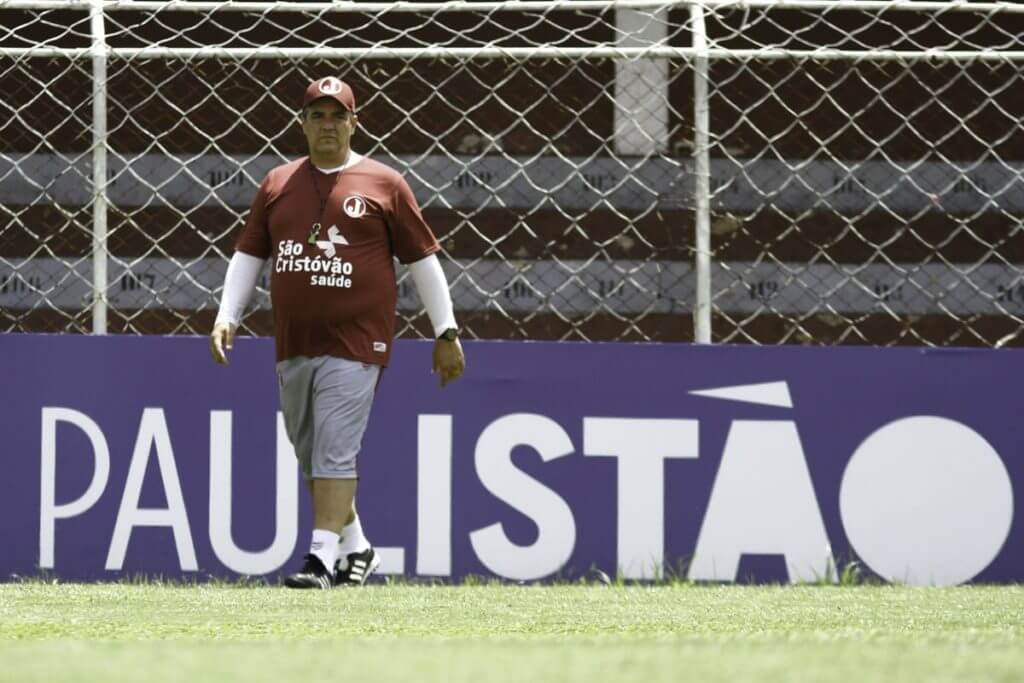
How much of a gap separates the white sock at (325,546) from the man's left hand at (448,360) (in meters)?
0.66

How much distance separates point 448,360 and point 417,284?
0.29m

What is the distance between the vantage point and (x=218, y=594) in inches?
229

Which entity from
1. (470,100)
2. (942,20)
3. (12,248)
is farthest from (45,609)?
(942,20)

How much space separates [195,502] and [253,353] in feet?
1.85

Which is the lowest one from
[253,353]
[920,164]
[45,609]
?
[45,609]

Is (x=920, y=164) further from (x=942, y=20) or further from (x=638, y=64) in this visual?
(x=942, y=20)

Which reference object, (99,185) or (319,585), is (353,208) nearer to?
(99,185)

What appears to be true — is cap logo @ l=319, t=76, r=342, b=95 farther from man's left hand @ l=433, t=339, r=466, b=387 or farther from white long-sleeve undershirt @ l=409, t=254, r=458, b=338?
man's left hand @ l=433, t=339, r=466, b=387

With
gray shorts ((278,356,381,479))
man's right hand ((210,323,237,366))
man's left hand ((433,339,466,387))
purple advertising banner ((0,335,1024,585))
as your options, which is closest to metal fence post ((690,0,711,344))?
purple advertising banner ((0,335,1024,585))

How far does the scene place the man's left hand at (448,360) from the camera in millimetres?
6133

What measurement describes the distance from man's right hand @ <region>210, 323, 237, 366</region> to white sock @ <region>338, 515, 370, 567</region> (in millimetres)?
699

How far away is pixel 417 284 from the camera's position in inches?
245

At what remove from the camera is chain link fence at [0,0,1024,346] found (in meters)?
6.56

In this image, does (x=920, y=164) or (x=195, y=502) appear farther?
(x=920, y=164)
